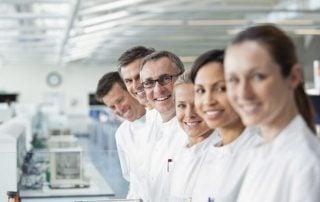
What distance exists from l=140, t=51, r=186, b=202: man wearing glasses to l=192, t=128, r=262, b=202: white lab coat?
1.89 ft

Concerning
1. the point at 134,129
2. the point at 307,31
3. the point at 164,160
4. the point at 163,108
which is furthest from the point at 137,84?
the point at 307,31

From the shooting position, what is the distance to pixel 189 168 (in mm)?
2271

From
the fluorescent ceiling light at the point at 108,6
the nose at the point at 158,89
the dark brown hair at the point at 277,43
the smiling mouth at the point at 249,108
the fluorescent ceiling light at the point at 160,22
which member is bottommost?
the smiling mouth at the point at 249,108

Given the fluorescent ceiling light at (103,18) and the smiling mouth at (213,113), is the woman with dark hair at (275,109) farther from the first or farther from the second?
the fluorescent ceiling light at (103,18)

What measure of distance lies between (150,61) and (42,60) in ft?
60.9

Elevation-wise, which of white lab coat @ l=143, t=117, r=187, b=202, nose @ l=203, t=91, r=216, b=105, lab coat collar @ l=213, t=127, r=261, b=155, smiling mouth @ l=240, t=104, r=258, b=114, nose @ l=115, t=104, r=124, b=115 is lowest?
white lab coat @ l=143, t=117, r=187, b=202

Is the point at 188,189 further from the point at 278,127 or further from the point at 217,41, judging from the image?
the point at 217,41

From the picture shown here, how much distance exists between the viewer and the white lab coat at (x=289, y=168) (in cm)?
151

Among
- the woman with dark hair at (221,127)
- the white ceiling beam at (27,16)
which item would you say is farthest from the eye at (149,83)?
the white ceiling beam at (27,16)

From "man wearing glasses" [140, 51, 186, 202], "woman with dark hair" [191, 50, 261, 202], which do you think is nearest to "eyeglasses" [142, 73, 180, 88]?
"man wearing glasses" [140, 51, 186, 202]

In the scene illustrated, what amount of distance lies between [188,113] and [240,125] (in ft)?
1.13

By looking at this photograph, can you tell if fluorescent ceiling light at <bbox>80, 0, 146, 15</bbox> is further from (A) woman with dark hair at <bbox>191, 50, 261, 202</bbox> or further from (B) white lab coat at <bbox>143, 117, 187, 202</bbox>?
(A) woman with dark hair at <bbox>191, 50, 261, 202</bbox>

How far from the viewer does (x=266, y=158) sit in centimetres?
162

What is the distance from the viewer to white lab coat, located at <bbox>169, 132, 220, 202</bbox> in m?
2.24
